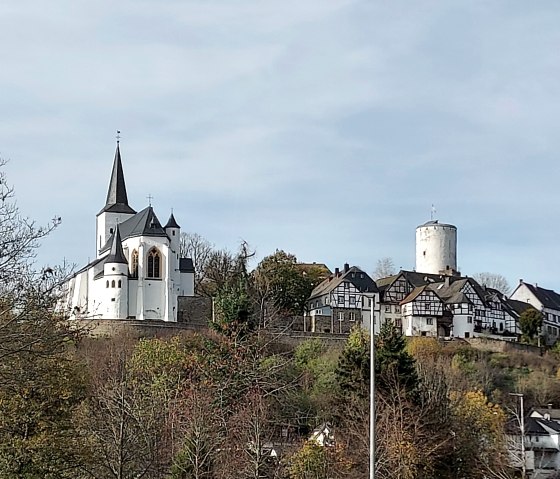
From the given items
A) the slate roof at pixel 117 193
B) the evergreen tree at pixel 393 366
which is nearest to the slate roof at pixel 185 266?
the slate roof at pixel 117 193

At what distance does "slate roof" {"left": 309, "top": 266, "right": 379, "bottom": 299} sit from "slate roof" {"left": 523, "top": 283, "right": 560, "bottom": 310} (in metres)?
25.5

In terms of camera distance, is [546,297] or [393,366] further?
[546,297]

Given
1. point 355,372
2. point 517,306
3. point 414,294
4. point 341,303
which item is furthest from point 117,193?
point 355,372

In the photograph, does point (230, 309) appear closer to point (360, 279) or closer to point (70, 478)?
point (70, 478)

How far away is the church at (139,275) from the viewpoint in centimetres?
8412

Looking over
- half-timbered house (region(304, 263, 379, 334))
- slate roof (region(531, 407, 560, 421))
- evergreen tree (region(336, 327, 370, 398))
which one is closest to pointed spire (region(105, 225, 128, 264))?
half-timbered house (region(304, 263, 379, 334))

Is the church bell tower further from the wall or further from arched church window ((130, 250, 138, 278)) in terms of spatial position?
the wall

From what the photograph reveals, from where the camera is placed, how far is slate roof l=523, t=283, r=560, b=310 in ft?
380

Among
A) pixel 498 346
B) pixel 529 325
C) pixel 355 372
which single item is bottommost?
pixel 355 372

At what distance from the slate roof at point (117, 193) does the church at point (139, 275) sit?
521 centimetres

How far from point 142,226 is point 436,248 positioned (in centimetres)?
3847

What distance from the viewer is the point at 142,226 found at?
87.3m

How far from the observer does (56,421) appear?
89.8 ft

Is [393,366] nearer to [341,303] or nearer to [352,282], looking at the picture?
[341,303]
